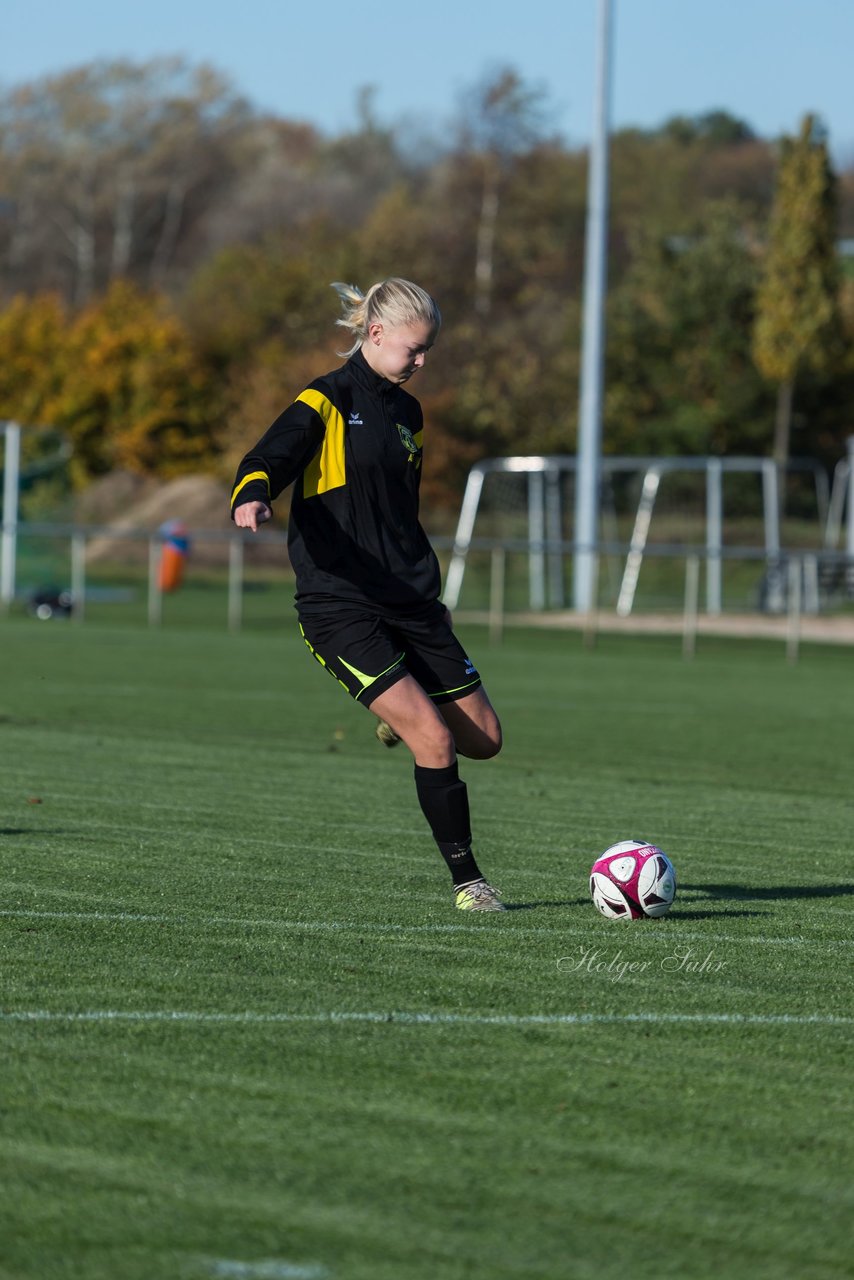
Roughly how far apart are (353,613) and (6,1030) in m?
2.30

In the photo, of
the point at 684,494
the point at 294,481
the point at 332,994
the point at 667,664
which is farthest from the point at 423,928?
the point at 684,494

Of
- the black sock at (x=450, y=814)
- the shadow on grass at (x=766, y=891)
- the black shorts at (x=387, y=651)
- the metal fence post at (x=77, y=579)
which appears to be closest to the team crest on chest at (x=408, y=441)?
the black shorts at (x=387, y=651)

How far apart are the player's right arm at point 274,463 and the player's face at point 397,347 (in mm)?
306

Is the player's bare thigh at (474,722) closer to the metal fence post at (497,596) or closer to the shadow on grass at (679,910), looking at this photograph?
the shadow on grass at (679,910)

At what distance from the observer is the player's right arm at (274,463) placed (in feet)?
19.6

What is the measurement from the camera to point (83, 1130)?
3.79 m

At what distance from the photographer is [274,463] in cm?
620

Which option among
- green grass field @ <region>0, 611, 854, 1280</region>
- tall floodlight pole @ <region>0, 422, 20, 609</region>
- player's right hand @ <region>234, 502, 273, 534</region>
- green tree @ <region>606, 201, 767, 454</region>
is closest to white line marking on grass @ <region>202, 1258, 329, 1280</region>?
green grass field @ <region>0, 611, 854, 1280</region>

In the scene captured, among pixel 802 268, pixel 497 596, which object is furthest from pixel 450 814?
pixel 802 268

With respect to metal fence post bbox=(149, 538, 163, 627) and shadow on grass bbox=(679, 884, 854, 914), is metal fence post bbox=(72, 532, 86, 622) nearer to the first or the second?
metal fence post bbox=(149, 538, 163, 627)

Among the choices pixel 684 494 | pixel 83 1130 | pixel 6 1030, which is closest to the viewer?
pixel 83 1130

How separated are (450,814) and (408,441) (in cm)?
132

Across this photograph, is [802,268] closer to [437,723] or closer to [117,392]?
[117,392]

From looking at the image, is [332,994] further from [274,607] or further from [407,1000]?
[274,607]
